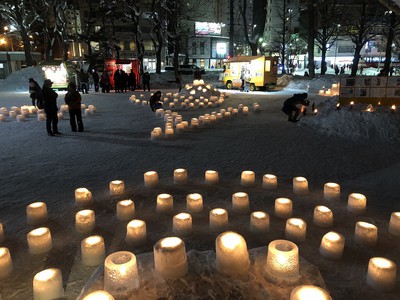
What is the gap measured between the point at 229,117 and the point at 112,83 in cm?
1496

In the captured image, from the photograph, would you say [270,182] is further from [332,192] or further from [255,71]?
[255,71]

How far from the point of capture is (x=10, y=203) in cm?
479

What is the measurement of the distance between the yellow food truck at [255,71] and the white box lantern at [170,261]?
22.9 metres

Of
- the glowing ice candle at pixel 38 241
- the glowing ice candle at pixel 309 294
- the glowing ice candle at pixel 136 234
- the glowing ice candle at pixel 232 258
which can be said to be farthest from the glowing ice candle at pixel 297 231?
the glowing ice candle at pixel 38 241

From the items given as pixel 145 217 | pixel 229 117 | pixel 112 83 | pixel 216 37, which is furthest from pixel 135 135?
pixel 216 37

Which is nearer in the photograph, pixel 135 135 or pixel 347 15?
pixel 135 135

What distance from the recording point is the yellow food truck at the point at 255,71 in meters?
24.1

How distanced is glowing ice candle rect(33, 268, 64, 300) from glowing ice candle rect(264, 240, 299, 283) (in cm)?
170

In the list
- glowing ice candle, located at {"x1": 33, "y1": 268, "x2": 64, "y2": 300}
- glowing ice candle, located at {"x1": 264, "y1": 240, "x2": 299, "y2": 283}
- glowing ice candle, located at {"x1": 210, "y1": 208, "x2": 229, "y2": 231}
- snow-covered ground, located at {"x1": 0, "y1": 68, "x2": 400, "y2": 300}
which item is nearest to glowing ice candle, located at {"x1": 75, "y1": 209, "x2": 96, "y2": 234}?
snow-covered ground, located at {"x1": 0, "y1": 68, "x2": 400, "y2": 300}

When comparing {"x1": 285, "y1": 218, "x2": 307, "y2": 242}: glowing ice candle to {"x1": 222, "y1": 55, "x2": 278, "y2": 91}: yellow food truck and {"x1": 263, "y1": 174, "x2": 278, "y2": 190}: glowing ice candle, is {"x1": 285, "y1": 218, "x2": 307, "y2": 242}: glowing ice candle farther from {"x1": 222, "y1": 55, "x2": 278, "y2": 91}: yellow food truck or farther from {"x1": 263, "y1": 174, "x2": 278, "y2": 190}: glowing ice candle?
{"x1": 222, "y1": 55, "x2": 278, "y2": 91}: yellow food truck

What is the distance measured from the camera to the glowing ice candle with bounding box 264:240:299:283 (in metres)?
2.48

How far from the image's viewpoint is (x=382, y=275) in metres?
2.76

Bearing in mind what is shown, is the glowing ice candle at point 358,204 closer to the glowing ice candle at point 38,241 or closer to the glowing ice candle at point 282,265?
the glowing ice candle at point 282,265

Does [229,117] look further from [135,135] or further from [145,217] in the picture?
[145,217]
